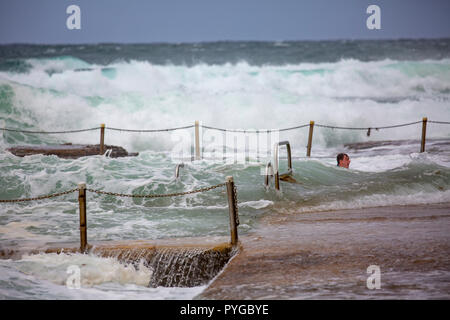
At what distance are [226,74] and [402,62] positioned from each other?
879 cm

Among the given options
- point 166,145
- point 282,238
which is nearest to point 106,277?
point 282,238

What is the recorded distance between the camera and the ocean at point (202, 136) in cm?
662

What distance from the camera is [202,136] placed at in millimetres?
17125

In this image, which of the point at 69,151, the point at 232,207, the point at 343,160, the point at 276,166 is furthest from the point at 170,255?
the point at 69,151

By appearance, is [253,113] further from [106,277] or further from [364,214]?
[106,277]

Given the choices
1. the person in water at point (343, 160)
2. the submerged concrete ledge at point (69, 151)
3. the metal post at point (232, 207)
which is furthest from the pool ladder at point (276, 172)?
the submerged concrete ledge at point (69, 151)

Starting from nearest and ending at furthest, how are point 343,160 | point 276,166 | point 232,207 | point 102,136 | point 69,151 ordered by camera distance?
1. point 232,207
2. point 276,166
3. point 343,160
4. point 102,136
5. point 69,151

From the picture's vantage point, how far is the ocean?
21.7 ft

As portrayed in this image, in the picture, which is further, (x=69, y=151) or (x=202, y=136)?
(x=202, y=136)

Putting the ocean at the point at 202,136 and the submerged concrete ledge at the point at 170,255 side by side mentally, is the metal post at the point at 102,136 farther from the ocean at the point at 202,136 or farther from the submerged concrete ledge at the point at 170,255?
the submerged concrete ledge at the point at 170,255

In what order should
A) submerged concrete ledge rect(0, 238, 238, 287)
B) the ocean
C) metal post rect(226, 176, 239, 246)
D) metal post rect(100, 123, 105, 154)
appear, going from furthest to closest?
1. metal post rect(100, 123, 105, 154)
2. the ocean
3. metal post rect(226, 176, 239, 246)
4. submerged concrete ledge rect(0, 238, 238, 287)

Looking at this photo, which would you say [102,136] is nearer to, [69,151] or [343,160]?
[69,151]

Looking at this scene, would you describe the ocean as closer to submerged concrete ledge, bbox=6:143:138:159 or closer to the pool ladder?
the pool ladder

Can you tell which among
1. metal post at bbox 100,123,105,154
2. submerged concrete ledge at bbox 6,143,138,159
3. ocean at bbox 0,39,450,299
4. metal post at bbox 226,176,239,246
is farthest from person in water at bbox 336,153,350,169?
metal post at bbox 226,176,239,246
